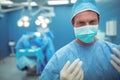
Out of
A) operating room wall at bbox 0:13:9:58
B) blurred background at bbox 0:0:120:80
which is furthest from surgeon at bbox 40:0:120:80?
operating room wall at bbox 0:13:9:58

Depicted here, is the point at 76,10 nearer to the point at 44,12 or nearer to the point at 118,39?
the point at 118,39

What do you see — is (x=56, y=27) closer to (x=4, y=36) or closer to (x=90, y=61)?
(x=4, y=36)

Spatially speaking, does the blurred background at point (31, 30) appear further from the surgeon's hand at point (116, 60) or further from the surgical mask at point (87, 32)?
the surgeon's hand at point (116, 60)

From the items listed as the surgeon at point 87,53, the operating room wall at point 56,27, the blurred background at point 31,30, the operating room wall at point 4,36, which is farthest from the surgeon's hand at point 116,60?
the operating room wall at point 4,36

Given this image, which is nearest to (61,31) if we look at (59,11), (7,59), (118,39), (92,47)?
(59,11)

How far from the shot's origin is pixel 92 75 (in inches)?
59.4

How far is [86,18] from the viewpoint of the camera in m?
1.47

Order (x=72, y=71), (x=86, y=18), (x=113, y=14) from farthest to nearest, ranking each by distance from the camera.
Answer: (x=113, y=14)
(x=86, y=18)
(x=72, y=71)

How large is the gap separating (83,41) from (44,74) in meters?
0.37

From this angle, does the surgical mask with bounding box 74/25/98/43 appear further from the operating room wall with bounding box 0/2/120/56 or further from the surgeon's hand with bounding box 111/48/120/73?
the operating room wall with bounding box 0/2/120/56

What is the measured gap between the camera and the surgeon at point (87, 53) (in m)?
1.49

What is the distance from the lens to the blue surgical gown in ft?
4.93

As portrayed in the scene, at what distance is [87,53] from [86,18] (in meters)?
0.25

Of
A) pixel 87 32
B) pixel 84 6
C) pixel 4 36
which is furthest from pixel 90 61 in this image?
pixel 4 36
